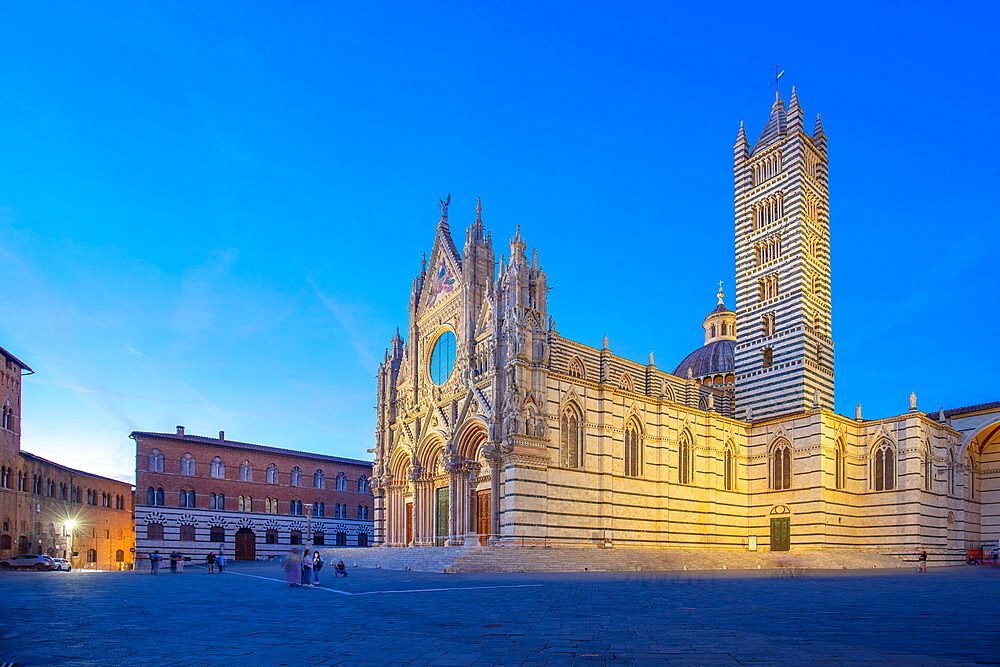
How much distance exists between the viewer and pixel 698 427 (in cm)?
4666

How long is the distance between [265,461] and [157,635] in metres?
51.7

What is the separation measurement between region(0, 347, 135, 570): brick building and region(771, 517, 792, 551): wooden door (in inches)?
1786

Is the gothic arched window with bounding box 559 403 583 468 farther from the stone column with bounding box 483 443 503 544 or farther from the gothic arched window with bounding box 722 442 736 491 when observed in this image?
the gothic arched window with bounding box 722 442 736 491

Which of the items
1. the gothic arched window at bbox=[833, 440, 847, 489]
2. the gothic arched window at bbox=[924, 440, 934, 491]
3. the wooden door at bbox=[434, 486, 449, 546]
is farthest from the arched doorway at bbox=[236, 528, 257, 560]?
the gothic arched window at bbox=[924, 440, 934, 491]

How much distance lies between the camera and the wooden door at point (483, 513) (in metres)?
39.1

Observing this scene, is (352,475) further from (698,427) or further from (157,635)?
(157,635)

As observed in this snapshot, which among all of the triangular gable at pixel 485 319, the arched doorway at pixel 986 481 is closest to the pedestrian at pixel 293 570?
the triangular gable at pixel 485 319

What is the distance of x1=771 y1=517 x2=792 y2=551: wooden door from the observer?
151 feet

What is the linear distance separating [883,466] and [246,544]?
4553 centimetres

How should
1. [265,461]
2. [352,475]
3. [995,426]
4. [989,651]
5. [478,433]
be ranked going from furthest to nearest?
[352,475], [265,461], [995,426], [478,433], [989,651]

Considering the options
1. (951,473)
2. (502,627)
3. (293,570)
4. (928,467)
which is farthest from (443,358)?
(502,627)

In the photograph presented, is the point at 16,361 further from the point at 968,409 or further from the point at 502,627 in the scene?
the point at 968,409

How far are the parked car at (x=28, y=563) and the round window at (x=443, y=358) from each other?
2380cm

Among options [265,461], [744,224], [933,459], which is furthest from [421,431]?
[933,459]
